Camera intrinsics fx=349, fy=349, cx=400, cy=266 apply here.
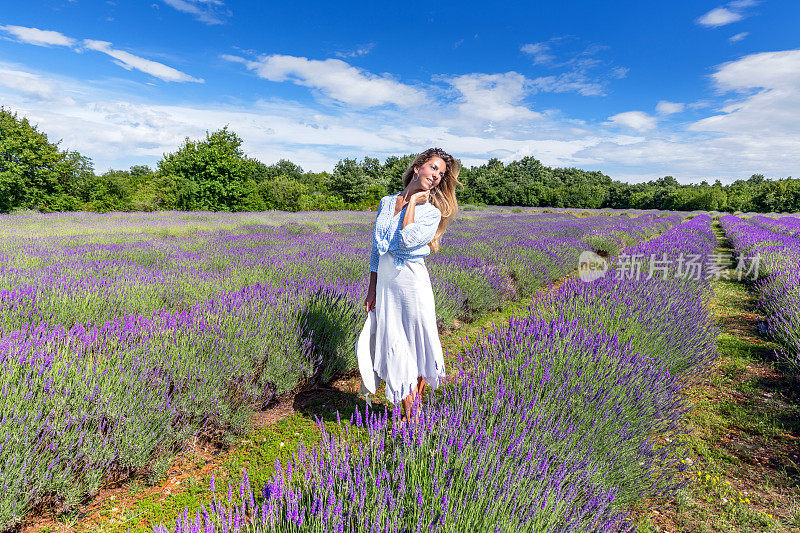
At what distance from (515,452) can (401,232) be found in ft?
3.83

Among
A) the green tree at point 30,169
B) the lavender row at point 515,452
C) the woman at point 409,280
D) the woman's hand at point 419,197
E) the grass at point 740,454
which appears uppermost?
the green tree at point 30,169

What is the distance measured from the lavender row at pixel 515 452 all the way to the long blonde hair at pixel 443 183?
90 cm

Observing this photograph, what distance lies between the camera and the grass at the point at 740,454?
1778 mm

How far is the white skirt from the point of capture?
6.89ft

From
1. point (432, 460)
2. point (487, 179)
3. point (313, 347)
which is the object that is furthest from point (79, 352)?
point (487, 179)

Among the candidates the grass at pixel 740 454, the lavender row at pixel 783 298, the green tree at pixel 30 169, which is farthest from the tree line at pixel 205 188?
the grass at pixel 740 454

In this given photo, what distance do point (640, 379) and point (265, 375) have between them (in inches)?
91.1

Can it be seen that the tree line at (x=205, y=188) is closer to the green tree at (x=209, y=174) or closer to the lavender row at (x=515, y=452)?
the green tree at (x=209, y=174)

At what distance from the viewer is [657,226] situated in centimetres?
1716

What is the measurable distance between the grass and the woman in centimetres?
132

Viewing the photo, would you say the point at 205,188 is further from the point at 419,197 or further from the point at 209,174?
the point at 419,197

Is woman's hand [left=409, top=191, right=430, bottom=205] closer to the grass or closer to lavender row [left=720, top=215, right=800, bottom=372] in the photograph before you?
the grass

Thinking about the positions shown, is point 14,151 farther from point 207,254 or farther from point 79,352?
point 79,352

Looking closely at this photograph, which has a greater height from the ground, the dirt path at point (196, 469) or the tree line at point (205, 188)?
the tree line at point (205, 188)
